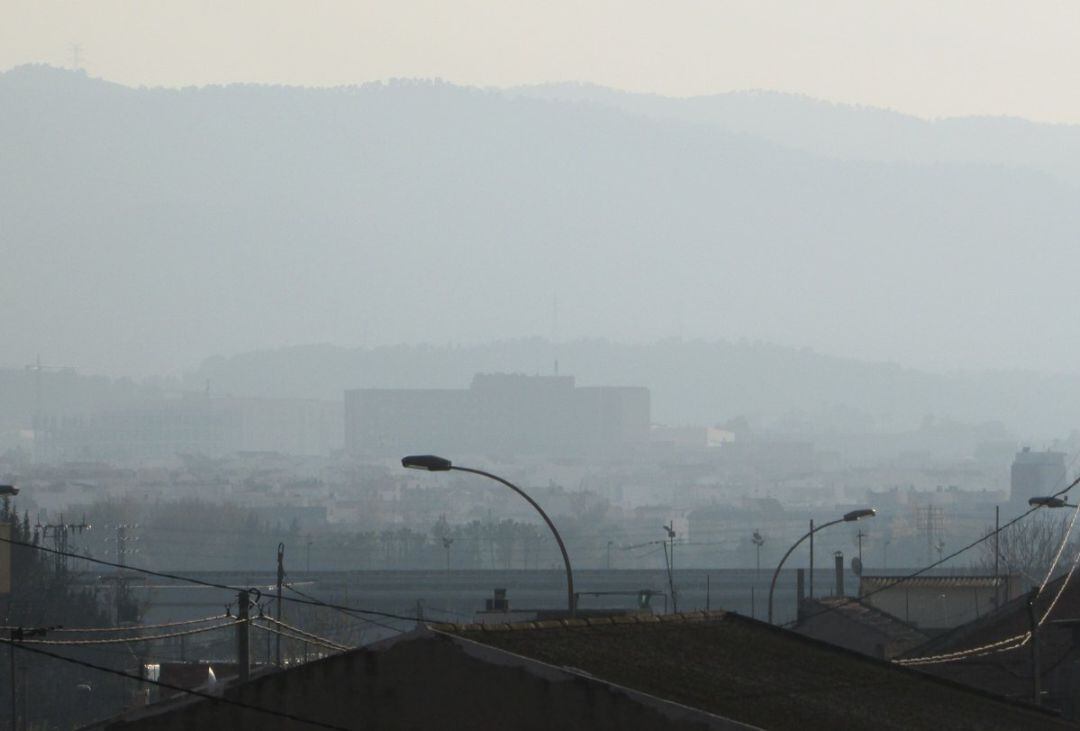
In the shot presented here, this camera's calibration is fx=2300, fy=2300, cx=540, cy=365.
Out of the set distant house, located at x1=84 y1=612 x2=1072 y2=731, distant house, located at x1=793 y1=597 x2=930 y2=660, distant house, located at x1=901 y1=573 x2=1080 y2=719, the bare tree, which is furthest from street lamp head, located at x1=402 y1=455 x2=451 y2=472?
the bare tree

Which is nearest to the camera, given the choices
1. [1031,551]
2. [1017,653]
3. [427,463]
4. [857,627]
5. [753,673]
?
[753,673]

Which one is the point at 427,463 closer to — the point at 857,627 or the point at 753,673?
the point at 753,673

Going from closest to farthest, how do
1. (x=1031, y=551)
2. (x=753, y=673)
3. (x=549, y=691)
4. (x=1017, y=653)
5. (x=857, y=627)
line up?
(x=549, y=691), (x=753, y=673), (x=1017, y=653), (x=857, y=627), (x=1031, y=551)

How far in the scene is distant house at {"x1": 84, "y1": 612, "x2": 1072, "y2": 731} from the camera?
20641 mm

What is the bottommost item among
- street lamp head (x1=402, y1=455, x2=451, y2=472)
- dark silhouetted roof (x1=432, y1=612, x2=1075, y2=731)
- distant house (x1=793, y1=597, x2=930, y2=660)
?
distant house (x1=793, y1=597, x2=930, y2=660)

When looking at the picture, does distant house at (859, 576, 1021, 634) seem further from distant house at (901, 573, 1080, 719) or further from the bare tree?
the bare tree

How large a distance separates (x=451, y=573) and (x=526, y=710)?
11717 cm

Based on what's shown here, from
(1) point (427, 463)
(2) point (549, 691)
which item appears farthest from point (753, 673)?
(1) point (427, 463)

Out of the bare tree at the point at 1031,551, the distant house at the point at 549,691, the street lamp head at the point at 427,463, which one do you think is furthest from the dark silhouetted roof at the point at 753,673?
the bare tree at the point at 1031,551

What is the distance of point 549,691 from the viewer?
67.8 ft

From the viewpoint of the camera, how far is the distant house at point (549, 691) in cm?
Answer: 2064

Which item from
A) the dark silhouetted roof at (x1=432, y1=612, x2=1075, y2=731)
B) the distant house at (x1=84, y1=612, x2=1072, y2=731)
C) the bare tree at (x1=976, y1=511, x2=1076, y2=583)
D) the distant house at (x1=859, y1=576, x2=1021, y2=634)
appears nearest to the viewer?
the distant house at (x1=84, y1=612, x2=1072, y2=731)

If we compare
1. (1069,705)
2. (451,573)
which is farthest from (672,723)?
(451,573)

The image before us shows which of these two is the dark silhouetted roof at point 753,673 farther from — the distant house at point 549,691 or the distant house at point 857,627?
the distant house at point 857,627
